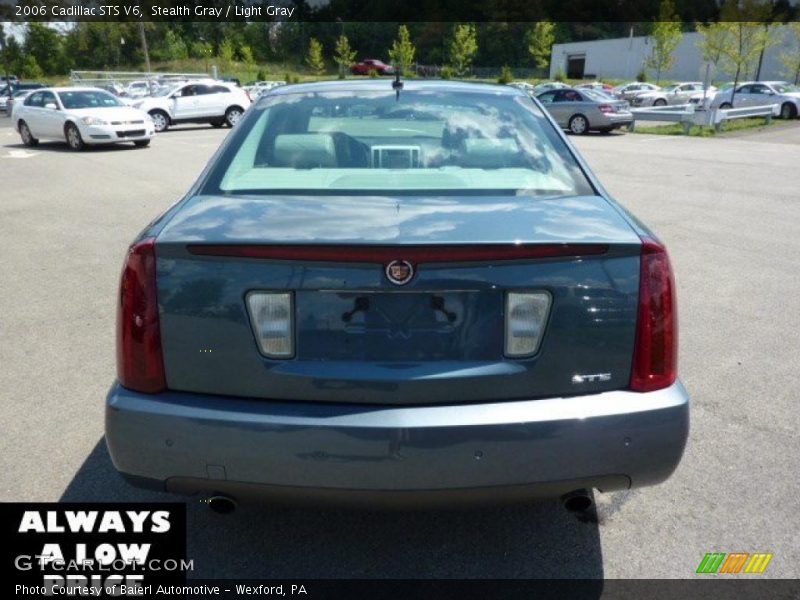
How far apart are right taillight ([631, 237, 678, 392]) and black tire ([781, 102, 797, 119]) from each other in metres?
31.0

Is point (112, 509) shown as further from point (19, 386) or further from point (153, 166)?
point (153, 166)

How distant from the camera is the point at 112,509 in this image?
282cm

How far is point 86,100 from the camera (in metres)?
18.0

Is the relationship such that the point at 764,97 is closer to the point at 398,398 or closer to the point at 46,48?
the point at 398,398

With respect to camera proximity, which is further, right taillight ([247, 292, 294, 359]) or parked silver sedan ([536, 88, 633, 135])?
parked silver sedan ([536, 88, 633, 135])

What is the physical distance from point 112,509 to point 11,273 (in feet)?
15.3

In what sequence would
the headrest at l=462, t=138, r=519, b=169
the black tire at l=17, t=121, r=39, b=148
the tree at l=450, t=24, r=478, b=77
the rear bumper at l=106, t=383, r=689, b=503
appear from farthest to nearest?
1. the tree at l=450, t=24, r=478, b=77
2. the black tire at l=17, t=121, r=39, b=148
3. the headrest at l=462, t=138, r=519, b=169
4. the rear bumper at l=106, t=383, r=689, b=503

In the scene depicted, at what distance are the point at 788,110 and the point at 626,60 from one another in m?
59.8

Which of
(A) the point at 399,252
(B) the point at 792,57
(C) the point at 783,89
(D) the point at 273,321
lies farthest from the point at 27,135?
(B) the point at 792,57

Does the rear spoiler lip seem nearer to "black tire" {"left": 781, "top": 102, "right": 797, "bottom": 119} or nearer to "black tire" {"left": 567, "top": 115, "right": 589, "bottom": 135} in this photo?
"black tire" {"left": 567, "top": 115, "right": 589, "bottom": 135}

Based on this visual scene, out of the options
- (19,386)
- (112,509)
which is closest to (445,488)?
(112,509)

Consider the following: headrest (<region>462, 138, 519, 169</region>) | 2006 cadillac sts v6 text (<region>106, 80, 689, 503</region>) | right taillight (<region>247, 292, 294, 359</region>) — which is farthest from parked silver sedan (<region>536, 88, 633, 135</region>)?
right taillight (<region>247, 292, 294, 359</region>)

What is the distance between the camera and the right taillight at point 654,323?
7.30 feet

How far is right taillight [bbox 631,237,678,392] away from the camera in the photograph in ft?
7.30
